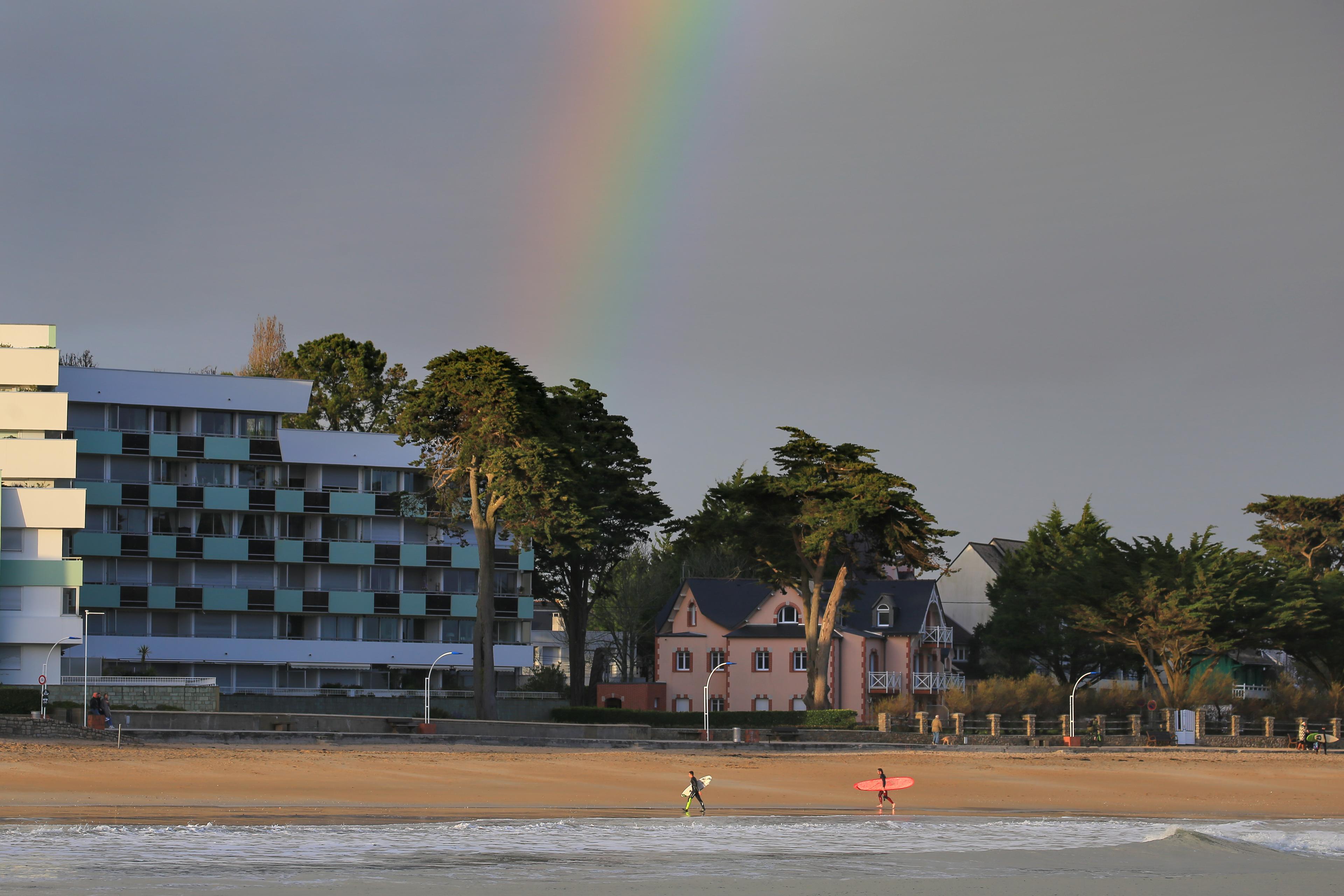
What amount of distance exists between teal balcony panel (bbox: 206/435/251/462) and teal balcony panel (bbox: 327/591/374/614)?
5099 mm

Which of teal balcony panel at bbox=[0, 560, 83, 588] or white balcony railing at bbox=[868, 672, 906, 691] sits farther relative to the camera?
white balcony railing at bbox=[868, 672, 906, 691]

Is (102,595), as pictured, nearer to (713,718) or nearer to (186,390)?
(186,390)

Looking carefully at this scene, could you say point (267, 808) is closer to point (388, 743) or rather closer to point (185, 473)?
point (388, 743)

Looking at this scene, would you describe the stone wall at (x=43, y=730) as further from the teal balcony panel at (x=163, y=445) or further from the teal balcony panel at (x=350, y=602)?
the teal balcony panel at (x=350, y=602)

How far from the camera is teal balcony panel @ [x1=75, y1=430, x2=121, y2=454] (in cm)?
8606

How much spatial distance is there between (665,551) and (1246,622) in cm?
5276

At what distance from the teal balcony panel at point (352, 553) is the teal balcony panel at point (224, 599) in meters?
5.72

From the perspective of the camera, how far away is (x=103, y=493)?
86188 mm

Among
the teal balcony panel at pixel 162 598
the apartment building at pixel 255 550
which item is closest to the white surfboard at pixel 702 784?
the apartment building at pixel 255 550

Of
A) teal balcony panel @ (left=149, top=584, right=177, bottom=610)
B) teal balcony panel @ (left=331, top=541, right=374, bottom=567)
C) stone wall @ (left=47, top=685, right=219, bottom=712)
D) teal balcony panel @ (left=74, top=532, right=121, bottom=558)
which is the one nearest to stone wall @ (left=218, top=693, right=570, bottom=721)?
teal balcony panel @ (left=149, top=584, right=177, bottom=610)

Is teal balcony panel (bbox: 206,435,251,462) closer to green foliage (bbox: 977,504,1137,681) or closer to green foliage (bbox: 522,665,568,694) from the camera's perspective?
green foliage (bbox: 522,665,568,694)

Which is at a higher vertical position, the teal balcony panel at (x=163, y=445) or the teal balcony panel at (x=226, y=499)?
the teal balcony panel at (x=163, y=445)

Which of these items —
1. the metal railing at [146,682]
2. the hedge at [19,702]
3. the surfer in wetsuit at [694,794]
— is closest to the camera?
the surfer in wetsuit at [694,794]

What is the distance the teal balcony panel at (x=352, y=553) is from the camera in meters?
90.5
